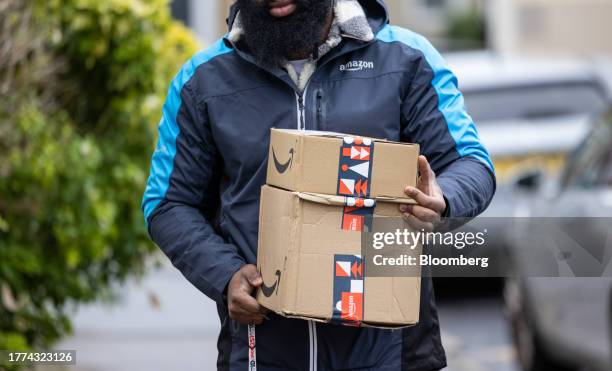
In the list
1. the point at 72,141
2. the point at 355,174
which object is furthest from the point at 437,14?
the point at 355,174

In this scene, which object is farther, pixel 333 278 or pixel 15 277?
pixel 15 277

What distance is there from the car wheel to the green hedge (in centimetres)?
257

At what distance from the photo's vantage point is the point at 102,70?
6523 millimetres

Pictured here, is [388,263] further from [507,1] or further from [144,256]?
[507,1]

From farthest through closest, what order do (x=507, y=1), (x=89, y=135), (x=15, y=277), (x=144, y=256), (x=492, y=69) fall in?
(x=507, y=1)
(x=492, y=69)
(x=144, y=256)
(x=89, y=135)
(x=15, y=277)

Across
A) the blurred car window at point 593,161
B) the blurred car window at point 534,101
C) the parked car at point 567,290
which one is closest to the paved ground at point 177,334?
the parked car at point 567,290

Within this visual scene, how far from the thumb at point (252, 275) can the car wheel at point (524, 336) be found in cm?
456

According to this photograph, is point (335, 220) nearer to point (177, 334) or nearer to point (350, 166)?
point (350, 166)

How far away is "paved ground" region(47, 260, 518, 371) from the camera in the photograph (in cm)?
823

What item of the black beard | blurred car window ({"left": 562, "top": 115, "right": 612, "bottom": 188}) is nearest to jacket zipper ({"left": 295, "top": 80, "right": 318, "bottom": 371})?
the black beard

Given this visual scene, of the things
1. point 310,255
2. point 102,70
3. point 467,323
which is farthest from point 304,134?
point 467,323

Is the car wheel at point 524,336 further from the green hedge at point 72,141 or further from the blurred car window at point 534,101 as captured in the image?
the blurred car window at point 534,101

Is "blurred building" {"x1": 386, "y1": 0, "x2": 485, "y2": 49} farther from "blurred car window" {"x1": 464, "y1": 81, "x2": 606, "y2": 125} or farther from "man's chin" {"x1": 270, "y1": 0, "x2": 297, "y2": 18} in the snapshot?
"man's chin" {"x1": 270, "y1": 0, "x2": 297, "y2": 18}

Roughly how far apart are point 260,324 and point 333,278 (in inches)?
13.2
